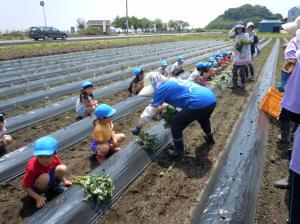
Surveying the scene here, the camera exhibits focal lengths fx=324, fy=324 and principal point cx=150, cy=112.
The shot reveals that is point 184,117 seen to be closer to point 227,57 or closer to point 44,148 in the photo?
point 44,148

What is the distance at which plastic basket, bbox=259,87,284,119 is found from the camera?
5301mm

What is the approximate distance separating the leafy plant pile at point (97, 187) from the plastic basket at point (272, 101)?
9.98ft

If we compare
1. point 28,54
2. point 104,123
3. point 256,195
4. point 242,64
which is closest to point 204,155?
point 256,195

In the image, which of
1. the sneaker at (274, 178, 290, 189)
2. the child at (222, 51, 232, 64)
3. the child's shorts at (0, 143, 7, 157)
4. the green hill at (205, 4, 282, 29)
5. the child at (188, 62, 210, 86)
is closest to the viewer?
the sneaker at (274, 178, 290, 189)

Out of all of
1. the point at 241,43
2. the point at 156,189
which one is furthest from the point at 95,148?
the point at 241,43

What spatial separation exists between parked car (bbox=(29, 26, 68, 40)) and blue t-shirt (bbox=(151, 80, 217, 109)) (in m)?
33.6

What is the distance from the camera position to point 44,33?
35.6 m

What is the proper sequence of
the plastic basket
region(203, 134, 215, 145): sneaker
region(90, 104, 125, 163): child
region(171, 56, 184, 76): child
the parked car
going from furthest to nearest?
the parked car < region(171, 56, 184, 76): child < region(203, 134, 215, 145): sneaker < the plastic basket < region(90, 104, 125, 163): child

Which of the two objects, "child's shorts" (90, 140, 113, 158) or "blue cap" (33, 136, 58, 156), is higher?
"blue cap" (33, 136, 58, 156)

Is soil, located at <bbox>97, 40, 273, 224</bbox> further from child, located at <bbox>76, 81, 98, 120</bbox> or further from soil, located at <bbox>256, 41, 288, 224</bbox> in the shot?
child, located at <bbox>76, 81, 98, 120</bbox>

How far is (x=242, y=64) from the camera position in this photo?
9.33 meters

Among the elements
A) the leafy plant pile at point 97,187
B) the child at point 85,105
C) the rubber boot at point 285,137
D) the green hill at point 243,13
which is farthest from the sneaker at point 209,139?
the green hill at point 243,13

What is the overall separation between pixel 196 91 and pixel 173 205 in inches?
68.3

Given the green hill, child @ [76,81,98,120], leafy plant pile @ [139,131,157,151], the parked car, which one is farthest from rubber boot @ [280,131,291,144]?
the green hill
